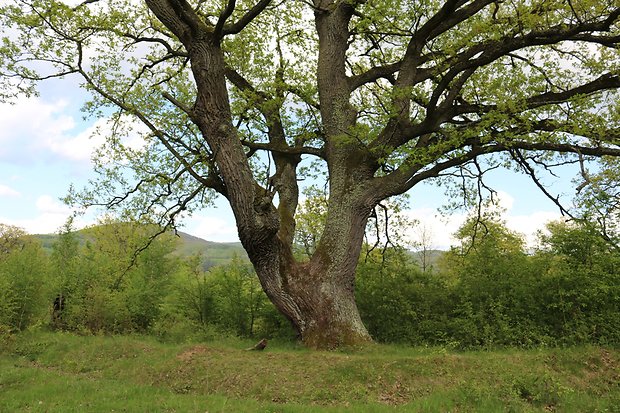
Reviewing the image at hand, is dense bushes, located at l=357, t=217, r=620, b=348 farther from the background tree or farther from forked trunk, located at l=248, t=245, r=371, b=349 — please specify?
the background tree

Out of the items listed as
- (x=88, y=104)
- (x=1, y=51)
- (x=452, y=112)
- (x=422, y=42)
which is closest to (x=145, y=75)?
(x=88, y=104)

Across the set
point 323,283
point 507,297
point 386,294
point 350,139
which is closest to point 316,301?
point 323,283

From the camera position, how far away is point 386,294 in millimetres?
11391

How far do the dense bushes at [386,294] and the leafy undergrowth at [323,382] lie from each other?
1279 mm

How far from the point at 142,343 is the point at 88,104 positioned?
6817mm

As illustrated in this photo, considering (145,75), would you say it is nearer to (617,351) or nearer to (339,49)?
(339,49)

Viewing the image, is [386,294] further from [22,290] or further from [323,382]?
[22,290]

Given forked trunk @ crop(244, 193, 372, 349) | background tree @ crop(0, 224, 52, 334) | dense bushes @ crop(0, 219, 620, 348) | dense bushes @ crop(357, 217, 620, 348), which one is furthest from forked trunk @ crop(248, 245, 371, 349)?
background tree @ crop(0, 224, 52, 334)

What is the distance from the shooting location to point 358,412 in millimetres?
6039

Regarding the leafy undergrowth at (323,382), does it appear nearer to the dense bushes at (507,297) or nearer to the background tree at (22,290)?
the dense bushes at (507,297)

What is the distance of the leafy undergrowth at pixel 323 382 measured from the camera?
636 centimetres

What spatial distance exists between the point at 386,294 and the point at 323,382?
4488 mm

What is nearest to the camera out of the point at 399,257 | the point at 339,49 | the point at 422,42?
the point at 422,42

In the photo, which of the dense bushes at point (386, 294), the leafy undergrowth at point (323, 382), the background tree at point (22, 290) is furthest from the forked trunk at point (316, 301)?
the background tree at point (22, 290)
